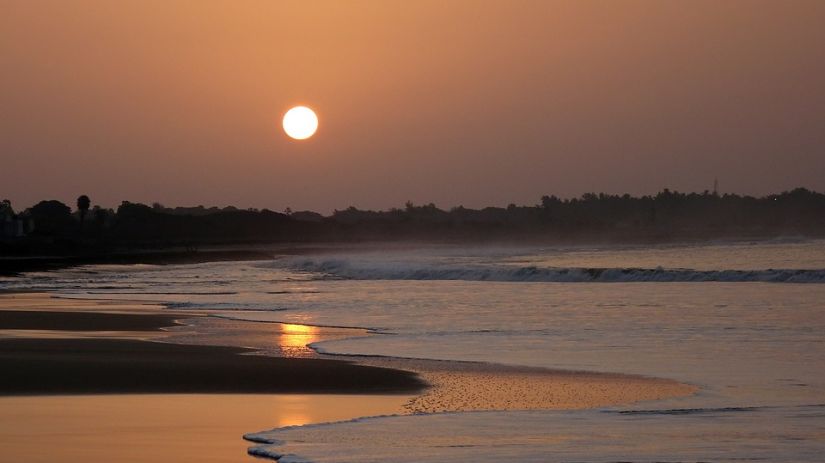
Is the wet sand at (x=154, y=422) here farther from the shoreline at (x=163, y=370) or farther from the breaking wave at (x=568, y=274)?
the breaking wave at (x=568, y=274)

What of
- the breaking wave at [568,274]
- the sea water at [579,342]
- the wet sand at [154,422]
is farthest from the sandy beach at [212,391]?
the breaking wave at [568,274]

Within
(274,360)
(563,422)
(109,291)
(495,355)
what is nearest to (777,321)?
(495,355)

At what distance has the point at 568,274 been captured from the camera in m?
43.5

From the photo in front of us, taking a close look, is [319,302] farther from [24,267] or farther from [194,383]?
[24,267]

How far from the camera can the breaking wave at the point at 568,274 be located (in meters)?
39.3

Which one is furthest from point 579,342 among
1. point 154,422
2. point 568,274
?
point 568,274

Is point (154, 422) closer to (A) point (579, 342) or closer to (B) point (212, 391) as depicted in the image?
(B) point (212, 391)

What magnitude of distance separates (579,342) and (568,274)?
2487 cm

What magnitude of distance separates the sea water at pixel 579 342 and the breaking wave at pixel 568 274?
107 millimetres

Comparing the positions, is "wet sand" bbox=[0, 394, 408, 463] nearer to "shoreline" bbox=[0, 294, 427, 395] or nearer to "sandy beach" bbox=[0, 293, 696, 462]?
"sandy beach" bbox=[0, 293, 696, 462]

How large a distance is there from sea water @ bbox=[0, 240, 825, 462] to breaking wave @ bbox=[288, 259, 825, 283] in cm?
11

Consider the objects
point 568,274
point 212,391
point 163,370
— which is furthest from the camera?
point 568,274

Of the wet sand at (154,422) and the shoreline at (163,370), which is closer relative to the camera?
the wet sand at (154,422)

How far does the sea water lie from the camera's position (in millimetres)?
10242
